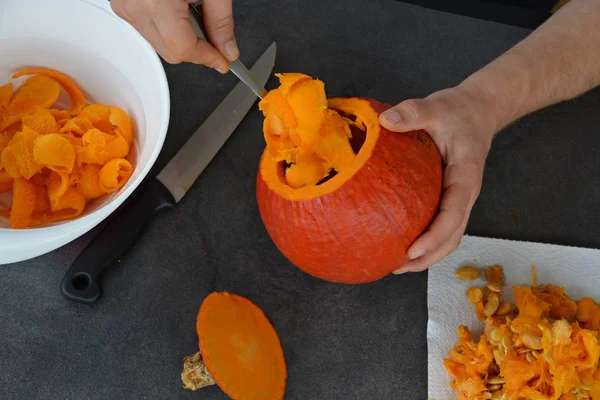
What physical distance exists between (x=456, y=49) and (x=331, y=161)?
1.94 ft

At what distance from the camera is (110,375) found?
87cm

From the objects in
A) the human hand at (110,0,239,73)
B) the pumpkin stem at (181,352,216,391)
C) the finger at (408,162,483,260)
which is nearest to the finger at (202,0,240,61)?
the human hand at (110,0,239,73)

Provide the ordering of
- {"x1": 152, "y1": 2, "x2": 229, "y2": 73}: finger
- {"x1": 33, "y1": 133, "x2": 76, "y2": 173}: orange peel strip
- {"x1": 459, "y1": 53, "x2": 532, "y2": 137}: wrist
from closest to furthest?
1. {"x1": 152, "y1": 2, "x2": 229, "y2": 73}: finger
2. {"x1": 33, "y1": 133, "x2": 76, "y2": 173}: orange peel strip
3. {"x1": 459, "y1": 53, "x2": 532, "y2": 137}: wrist

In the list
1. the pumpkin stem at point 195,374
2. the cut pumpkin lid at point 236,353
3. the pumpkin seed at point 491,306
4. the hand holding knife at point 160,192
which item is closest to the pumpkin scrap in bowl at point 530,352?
the pumpkin seed at point 491,306

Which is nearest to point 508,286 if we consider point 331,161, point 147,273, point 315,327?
point 315,327

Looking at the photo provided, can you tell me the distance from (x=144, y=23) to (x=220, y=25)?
0.10m

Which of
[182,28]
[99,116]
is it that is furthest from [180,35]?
[99,116]

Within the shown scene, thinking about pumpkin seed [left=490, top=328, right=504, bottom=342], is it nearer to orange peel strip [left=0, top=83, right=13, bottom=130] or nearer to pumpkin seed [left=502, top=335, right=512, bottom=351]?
pumpkin seed [left=502, top=335, right=512, bottom=351]

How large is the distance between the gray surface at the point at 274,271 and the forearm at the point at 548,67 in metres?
0.12

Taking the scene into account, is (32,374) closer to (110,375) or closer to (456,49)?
(110,375)

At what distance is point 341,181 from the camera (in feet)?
2.15

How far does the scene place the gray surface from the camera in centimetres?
88

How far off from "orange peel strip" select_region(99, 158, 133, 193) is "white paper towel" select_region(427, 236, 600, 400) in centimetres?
55

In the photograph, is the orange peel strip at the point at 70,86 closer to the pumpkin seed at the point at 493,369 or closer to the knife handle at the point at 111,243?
the knife handle at the point at 111,243
